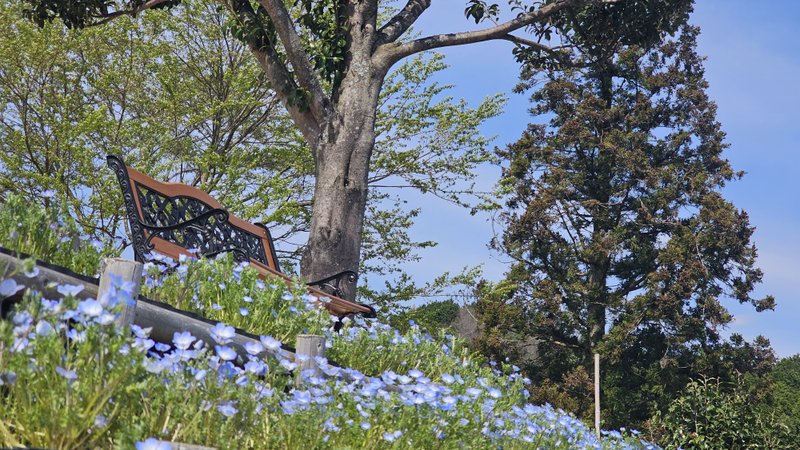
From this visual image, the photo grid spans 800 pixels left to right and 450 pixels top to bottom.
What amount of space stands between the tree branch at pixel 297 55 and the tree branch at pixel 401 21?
35.9 inches

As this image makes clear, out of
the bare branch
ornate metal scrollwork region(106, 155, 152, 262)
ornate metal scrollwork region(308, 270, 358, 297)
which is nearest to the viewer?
ornate metal scrollwork region(106, 155, 152, 262)

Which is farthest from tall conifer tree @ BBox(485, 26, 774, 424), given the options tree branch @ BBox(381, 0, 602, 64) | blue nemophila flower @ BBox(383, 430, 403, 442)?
blue nemophila flower @ BBox(383, 430, 403, 442)

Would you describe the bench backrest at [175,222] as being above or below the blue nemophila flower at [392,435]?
above

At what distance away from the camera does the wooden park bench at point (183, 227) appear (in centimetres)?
588

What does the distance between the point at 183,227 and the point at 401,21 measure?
13.6 ft

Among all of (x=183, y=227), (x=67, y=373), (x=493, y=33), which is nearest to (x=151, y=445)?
(x=67, y=373)

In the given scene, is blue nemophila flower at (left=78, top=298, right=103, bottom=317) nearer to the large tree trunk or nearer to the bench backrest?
the bench backrest

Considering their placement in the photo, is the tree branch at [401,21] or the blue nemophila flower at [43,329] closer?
the blue nemophila flower at [43,329]

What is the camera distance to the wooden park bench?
588 centimetres

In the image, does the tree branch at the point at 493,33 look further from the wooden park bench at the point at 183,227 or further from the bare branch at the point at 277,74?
the wooden park bench at the point at 183,227

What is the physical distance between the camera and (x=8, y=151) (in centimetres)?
Result: 1397

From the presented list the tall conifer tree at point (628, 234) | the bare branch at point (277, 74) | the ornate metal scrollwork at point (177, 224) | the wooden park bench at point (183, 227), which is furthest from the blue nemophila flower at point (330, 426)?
the tall conifer tree at point (628, 234)

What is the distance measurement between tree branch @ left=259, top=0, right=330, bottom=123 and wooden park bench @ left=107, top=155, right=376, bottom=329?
1.56 metres

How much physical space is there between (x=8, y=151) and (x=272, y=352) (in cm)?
1193
